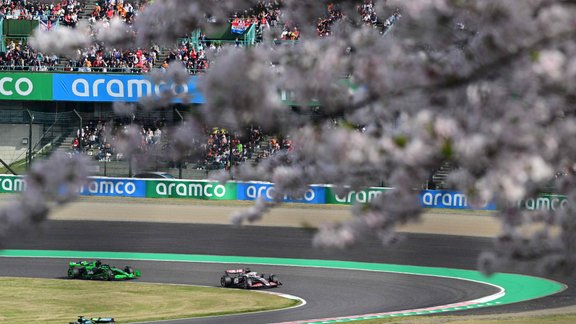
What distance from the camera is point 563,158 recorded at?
19.3ft

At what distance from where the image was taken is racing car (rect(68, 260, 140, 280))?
2689 cm

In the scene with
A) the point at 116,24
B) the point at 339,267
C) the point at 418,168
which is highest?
the point at 116,24

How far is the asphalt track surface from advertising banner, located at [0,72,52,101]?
8736mm

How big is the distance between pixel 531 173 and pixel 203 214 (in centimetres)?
3278

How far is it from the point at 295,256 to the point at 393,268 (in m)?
3.29

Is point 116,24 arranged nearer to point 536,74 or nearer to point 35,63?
point 536,74

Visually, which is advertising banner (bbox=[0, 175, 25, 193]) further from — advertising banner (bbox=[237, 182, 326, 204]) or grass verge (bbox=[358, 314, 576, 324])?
grass verge (bbox=[358, 314, 576, 324])

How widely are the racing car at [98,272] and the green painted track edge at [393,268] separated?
2.99m

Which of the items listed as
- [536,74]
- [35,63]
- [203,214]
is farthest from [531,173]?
[35,63]

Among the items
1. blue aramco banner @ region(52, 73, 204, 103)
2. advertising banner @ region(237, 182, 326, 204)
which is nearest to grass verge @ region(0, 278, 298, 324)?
advertising banner @ region(237, 182, 326, 204)

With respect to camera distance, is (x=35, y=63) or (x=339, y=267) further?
(x=35, y=63)

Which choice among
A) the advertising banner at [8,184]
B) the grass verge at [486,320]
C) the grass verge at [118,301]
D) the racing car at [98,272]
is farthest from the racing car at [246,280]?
the advertising banner at [8,184]

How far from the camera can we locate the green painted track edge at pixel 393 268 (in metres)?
25.9

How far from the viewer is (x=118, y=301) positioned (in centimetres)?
2428
